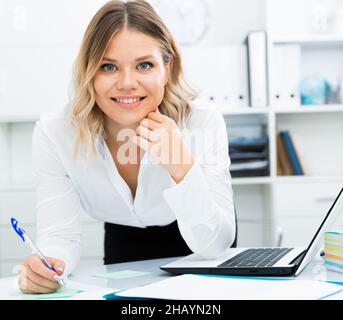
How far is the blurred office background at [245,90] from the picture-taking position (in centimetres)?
253

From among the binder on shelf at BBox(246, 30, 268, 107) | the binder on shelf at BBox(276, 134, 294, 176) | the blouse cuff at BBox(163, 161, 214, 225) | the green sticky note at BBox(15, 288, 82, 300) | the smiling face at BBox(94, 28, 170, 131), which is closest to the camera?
the green sticky note at BBox(15, 288, 82, 300)

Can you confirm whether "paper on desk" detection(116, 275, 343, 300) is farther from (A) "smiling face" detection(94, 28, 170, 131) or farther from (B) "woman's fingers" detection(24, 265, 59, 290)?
(A) "smiling face" detection(94, 28, 170, 131)

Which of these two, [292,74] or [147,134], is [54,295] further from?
[292,74]

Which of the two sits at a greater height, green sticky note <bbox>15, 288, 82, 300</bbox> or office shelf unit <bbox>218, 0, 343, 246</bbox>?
office shelf unit <bbox>218, 0, 343, 246</bbox>

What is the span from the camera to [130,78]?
119cm

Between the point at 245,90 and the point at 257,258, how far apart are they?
65.1 inches

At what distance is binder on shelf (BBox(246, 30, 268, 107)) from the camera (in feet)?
8.18

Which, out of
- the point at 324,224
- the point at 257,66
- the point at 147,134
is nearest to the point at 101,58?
the point at 147,134

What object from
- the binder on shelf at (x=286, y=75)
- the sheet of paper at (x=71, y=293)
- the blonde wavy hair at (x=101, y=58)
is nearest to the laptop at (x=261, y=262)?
the sheet of paper at (x=71, y=293)

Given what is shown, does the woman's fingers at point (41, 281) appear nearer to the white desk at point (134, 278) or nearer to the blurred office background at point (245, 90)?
the white desk at point (134, 278)

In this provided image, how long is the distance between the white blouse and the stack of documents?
209 millimetres

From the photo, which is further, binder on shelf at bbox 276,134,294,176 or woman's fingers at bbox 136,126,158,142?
binder on shelf at bbox 276,134,294,176

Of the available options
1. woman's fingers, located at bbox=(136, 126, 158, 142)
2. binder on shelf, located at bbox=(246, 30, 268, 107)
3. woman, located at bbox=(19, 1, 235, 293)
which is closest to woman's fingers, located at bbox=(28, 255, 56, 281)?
woman, located at bbox=(19, 1, 235, 293)
